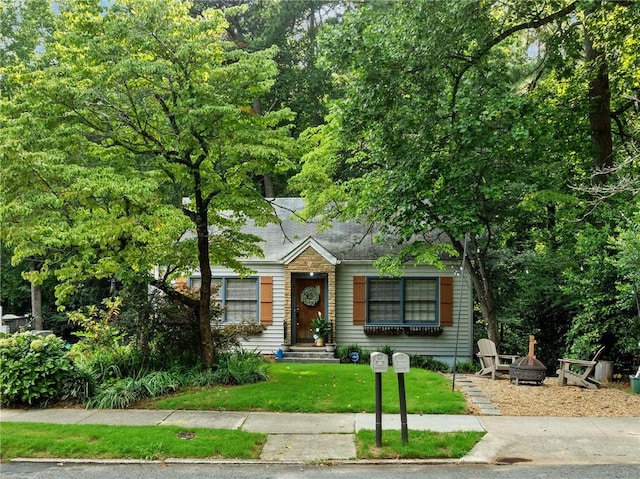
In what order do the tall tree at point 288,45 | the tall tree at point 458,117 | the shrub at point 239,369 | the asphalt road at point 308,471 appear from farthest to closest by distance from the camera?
Result: the tall tree at point 288,45, the tall tree at point 458,117, the shrub at point 239,369, the asphalt road at point 308,471

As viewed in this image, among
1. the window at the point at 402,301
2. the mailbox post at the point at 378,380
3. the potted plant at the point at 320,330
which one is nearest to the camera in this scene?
the mailbox post at the point at 378,380

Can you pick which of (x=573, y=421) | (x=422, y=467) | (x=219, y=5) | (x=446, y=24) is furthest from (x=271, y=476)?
(x=219, y=5)

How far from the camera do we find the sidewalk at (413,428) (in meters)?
6.31

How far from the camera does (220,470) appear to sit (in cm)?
588

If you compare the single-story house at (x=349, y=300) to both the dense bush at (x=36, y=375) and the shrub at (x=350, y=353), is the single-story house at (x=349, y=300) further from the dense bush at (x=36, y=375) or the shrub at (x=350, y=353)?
the dense bush at (x=36, y=375)

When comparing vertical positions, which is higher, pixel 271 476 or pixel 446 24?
pixel 446 24

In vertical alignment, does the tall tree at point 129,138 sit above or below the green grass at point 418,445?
above

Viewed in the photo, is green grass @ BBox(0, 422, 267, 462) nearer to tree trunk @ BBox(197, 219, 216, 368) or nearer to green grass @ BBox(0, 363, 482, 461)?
green grass @ BBox(0, 363, 482, 461)

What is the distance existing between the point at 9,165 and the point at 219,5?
2120 cm

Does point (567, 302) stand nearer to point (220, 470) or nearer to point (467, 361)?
point (467, 361)

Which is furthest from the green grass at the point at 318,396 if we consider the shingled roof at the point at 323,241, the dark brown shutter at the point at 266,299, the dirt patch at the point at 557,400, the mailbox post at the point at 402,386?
the shingled roof at the point at 323,241

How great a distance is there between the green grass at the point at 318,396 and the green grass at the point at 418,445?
137 centimetres

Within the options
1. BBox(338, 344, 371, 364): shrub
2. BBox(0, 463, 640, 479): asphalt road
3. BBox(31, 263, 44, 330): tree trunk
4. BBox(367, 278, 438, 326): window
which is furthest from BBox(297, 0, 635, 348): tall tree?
BBox(31, 263, 44, 330): tree trunk

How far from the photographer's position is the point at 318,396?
9281 mm
